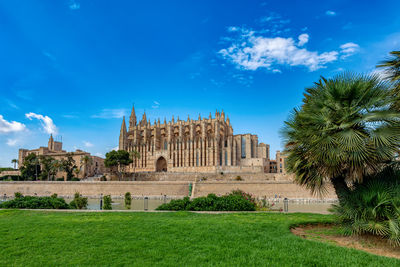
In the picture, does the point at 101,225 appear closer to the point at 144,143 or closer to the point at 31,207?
the point at 31,207

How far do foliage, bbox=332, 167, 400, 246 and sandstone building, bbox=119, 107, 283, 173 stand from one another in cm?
4569

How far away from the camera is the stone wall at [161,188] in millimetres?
31547

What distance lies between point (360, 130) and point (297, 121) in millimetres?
1682

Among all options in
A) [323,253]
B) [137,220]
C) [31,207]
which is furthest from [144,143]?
[323,253]

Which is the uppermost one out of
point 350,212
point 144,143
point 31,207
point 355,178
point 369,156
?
point 144,143

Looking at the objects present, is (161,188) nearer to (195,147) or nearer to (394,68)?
(195,147)

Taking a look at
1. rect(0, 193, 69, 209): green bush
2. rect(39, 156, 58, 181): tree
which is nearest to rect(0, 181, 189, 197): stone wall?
rect(39, 156, 58, 181): tree

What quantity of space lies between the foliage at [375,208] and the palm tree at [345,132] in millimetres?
312

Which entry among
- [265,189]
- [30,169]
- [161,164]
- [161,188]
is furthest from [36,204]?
[161,164]

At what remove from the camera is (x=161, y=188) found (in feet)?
120

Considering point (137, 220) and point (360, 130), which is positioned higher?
point (360, 130)

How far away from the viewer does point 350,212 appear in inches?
256

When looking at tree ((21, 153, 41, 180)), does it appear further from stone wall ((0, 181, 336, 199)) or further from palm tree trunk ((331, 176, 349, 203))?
palm tree trunk ((331, 176, 349, 203))

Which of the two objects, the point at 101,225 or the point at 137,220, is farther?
the point at 137,220
